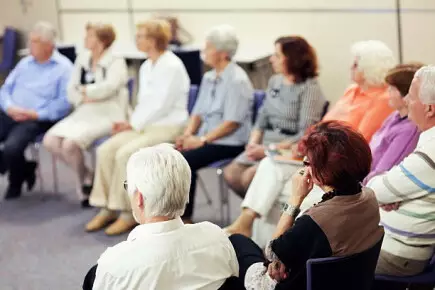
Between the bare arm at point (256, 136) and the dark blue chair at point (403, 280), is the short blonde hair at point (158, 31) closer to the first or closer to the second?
the bare arm at point (256, 136)

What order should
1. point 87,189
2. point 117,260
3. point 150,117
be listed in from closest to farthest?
point 117,260, point 150,117, point 87,189

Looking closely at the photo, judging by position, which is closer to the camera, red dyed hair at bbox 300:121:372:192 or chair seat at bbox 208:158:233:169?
red dyed hair at bbox 300:121:372:192

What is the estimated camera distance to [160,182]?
2.40 metres

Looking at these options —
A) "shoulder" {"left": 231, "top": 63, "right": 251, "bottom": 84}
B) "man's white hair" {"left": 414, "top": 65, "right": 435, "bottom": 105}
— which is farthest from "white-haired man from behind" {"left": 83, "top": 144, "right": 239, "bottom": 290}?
"shoulder" {"left": 231, "top": 63, "right": 251, "bottom": 84}

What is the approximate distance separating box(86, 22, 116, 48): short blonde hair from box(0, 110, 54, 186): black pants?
0.79 metres

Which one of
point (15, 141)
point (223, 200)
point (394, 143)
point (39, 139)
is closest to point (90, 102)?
point (39, 139)

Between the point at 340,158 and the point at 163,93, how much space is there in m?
2.56

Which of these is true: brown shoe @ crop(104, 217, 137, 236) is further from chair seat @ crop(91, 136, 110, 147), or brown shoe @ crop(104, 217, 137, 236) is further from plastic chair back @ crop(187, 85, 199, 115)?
plastic chair back @ crop(187, 85, 199, 115)

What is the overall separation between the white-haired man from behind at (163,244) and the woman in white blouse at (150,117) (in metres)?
2.43

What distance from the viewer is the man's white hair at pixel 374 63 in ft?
13.2

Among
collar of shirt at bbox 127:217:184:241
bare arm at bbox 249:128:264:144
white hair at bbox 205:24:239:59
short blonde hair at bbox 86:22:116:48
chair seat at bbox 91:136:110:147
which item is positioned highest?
short blonde hair at bbox 86:22:116:48

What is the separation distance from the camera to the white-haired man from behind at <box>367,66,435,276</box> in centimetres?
304

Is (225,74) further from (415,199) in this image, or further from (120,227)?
(415,199)

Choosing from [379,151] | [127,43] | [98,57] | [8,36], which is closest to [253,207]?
[379,151]
